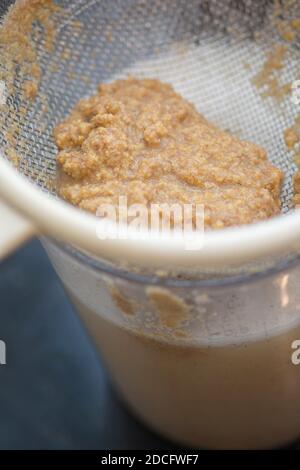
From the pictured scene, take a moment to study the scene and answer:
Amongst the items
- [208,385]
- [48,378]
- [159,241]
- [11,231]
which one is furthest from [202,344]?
[11,231]

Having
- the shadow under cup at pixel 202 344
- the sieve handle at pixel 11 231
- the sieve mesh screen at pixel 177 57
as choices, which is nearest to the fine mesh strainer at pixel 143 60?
the sieve mesh screen at pixel 177 57

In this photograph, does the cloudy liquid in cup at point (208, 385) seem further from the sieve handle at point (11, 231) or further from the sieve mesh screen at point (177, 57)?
the sieve handle at point (11, 231)

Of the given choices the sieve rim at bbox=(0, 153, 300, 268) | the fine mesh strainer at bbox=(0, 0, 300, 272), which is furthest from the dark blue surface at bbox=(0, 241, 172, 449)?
the sieve rim at bbox=(0, 153, 300, 268)

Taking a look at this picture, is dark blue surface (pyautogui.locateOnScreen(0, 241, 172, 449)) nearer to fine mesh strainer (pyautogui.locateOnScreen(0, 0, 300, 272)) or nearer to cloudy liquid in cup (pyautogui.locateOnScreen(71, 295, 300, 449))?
cloudy liquid in cup (pyautogui.locateOnScreen(71, 295, 300, 449))
